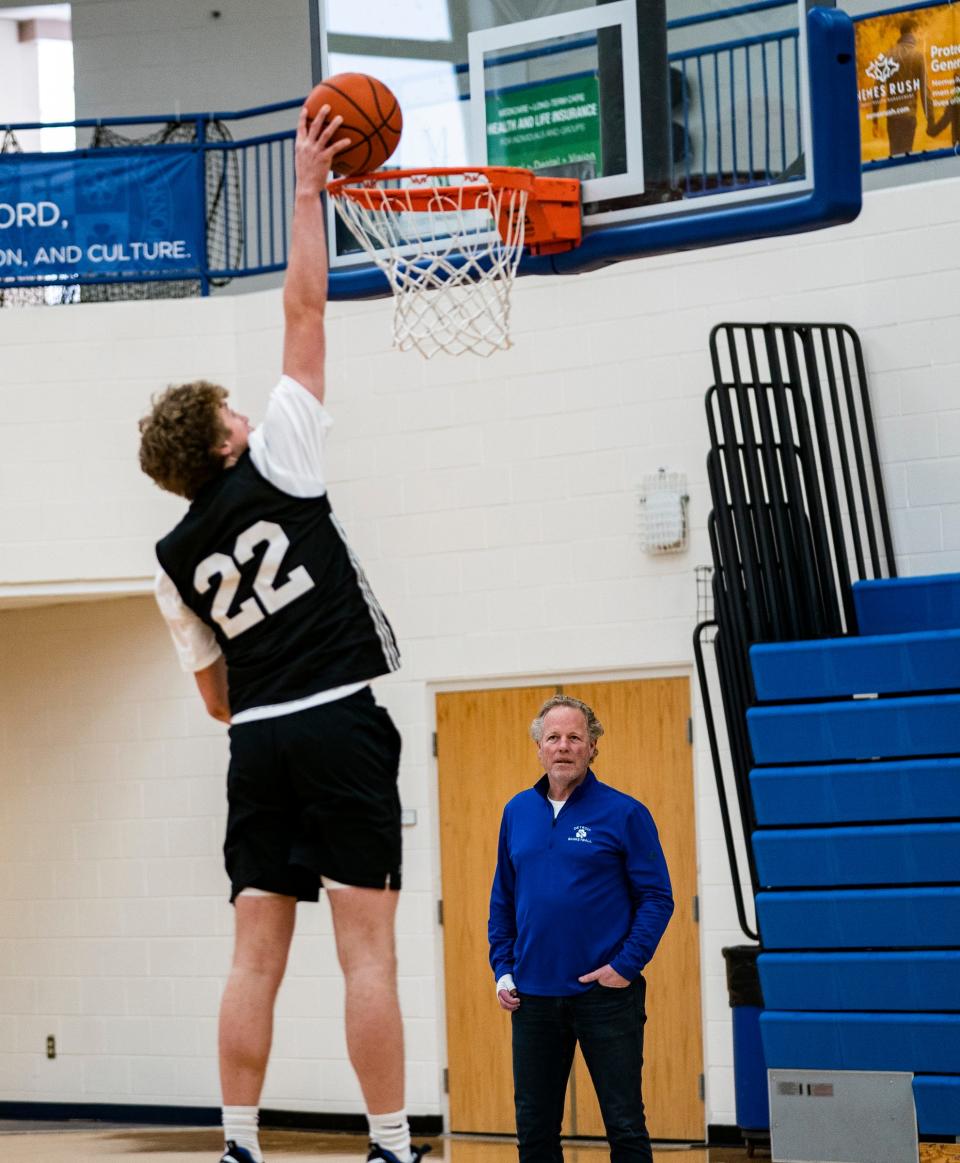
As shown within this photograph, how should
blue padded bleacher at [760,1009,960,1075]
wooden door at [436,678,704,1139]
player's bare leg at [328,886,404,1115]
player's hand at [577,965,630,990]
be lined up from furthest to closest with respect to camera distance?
1. wooden door at [436,678,704,1139]
2. blue padded bleacher at [760,1009,960,1075]
3. player's hand at [577,965,630,990]
4. player's bare leg at [328,886,404,1115]

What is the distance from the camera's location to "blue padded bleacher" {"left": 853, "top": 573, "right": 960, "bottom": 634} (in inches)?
280

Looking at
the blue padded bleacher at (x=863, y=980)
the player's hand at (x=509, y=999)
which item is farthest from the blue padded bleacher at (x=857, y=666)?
the player's hand at (x=509, y=999)

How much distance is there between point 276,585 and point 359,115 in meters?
1.14

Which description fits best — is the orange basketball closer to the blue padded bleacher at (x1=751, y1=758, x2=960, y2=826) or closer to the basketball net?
the basketball net

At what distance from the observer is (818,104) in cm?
514

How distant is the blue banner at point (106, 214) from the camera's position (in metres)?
9.16

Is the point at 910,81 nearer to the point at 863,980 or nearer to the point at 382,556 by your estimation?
the point at 382,556

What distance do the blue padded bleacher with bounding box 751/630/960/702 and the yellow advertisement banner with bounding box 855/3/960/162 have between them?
2440mm

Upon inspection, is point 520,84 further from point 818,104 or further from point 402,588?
point 402,588

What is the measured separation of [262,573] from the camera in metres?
3.48

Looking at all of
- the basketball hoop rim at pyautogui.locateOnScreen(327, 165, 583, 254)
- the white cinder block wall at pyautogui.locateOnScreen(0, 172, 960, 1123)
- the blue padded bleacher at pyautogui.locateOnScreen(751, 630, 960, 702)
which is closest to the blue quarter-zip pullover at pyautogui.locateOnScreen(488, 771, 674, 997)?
the blue padded bleacher at pyautogui.locateOnScreen(751, 630, 960, 702)

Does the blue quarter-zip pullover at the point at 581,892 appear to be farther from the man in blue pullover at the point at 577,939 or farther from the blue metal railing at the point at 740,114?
the blue metal railing at the point at 740,114

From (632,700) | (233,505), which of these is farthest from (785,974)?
(233,505)

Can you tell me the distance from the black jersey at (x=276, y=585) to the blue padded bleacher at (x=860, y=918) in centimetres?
365
